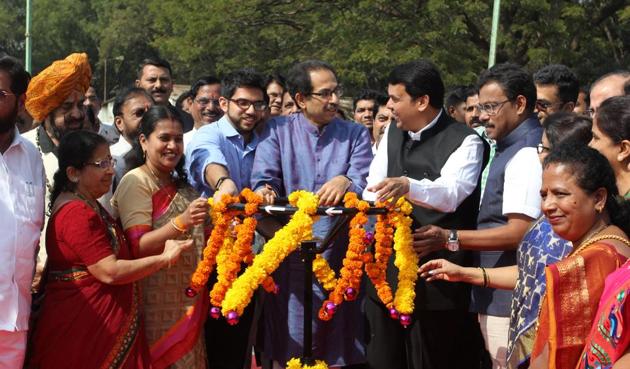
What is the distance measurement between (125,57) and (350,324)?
3828 cm

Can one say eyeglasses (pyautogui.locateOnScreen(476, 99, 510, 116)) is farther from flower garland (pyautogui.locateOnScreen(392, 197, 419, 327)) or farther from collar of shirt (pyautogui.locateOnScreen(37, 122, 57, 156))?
collar of shirt (pyautogui.locateOnScreen(37, 122, 57, 156))

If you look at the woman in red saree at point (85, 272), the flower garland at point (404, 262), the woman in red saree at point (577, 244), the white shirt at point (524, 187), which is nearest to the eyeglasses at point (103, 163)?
the woman in red saree at point (85, 272)

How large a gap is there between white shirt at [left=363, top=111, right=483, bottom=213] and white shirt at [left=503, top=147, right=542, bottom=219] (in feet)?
0.70

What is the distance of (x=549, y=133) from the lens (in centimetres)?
402

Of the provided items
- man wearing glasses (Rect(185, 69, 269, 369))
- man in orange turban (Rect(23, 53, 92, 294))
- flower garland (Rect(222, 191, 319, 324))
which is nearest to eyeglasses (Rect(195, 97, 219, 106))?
man wearing glasses (Rect(185, 69, 269, 369))

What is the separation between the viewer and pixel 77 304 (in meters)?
4.04

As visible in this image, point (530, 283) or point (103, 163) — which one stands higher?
point (103, 163)

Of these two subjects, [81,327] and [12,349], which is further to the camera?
[81,327]

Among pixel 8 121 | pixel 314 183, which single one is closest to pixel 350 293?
pixel 314 183

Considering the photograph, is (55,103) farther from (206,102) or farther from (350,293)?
(350,293)

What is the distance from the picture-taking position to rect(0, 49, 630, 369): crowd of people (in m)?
3.86

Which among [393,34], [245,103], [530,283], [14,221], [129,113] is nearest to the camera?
[530,283]

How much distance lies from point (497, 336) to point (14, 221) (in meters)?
2.56

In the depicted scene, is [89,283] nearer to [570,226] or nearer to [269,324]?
[269,324]
